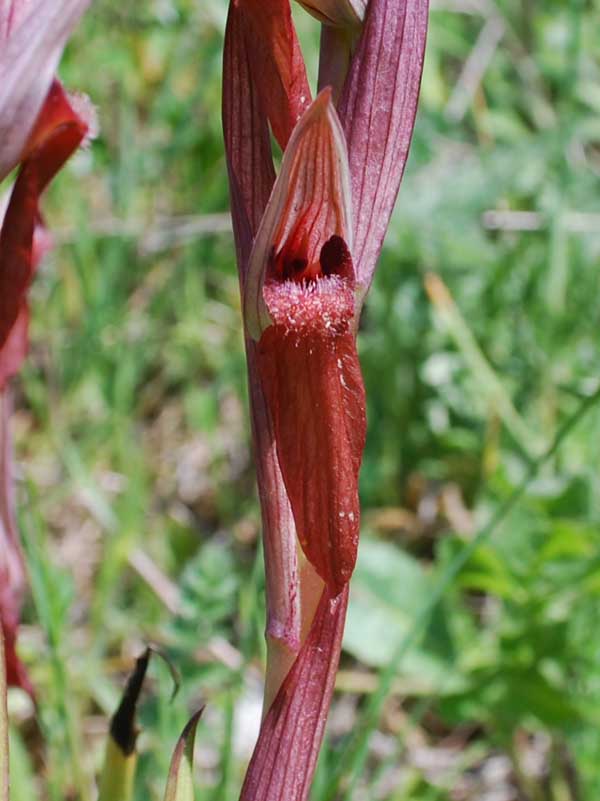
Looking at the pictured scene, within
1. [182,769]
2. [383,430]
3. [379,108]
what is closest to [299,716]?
[182,769]

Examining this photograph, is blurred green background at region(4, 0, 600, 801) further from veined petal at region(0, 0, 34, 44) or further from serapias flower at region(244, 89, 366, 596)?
veined petal at region(0, 0, 34, 44)

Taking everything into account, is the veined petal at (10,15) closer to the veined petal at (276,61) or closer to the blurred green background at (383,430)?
the veined petal at (276,61)

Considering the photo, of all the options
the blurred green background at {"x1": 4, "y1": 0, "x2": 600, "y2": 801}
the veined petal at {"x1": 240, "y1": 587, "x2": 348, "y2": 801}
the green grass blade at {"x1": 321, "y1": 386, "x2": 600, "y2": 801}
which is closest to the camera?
the veined petal at {"x1": 240, "y1": 587, "x2": 348, "y2": 801}

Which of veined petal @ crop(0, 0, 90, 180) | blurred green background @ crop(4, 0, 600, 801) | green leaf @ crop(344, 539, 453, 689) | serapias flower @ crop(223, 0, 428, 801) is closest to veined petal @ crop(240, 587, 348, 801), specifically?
serapias flower @ crop(223, 0, 428, 801)

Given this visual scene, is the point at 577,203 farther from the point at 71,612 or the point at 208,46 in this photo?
the point at 71,612

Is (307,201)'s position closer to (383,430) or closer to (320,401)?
(320,401)
